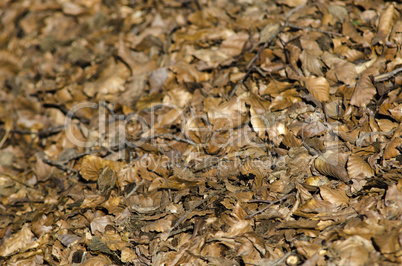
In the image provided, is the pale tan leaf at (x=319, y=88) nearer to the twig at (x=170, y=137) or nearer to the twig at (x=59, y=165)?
the twig at (x=170, y=137)

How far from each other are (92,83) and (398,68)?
A: 262cm

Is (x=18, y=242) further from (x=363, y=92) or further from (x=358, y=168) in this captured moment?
(x=363, y=92)

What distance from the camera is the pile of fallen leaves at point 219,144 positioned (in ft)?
5.55

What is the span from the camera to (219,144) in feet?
7.19

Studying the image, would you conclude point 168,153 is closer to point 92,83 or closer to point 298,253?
point 298,253

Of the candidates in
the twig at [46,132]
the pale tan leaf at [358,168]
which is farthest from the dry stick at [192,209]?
the twig at [46,132]

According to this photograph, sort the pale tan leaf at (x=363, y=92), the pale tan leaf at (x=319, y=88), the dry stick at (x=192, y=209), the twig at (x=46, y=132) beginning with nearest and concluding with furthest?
1. the dry stick at (x=192, y=209)
2. the pale tan leaf at (x=363, y=92)
3. the pale tan leaf at (x=319, y=88)
4. the twig at (x=46, y=132)

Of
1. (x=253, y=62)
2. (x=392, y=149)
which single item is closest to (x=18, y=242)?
(x=253, y=62)

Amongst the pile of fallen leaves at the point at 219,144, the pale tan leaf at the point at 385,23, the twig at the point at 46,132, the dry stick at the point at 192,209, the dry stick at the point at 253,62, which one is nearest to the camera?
the pile of fallen leaves at the point at 219,144

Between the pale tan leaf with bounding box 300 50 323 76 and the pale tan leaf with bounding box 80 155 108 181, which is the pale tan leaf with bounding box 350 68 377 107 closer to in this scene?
the pale tan leaf with bounding box 300 50 323 76

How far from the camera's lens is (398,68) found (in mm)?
2031

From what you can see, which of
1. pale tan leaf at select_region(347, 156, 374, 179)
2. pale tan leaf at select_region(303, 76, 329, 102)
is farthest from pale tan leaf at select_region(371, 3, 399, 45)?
pale tan leaf at select_region(347, 156, 374, 179)

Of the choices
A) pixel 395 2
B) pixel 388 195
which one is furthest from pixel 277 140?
pixel 395 2

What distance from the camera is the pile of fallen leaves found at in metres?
1.69
